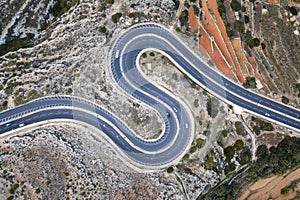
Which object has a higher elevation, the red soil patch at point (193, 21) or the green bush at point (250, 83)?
the red soil patch at point (193, 21)

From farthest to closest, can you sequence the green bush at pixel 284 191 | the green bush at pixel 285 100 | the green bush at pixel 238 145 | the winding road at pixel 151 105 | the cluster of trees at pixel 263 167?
the green bush at pixel 285 100 → the green bush at pixel 238 145 → the winding road at pixel 151 105 → the green bush at pixel 284 191 → the cluster of trees at pixel 263 167

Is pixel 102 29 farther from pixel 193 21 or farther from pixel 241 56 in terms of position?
pixel 241 56

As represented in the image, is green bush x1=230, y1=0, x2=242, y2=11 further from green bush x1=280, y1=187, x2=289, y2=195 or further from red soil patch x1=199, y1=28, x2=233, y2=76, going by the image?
green bush x1=280, y1=187, x2=289, y2=195

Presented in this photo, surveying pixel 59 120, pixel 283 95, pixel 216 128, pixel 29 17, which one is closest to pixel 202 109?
pixel 216 128

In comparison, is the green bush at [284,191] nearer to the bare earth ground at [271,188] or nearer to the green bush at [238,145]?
the bare earth ground at [271,188]

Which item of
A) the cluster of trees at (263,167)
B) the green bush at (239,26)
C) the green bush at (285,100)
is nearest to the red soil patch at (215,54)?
the green bush at (239,26)

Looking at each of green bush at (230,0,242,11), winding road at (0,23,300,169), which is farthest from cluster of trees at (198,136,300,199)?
green bush at (230,0,242,11)
